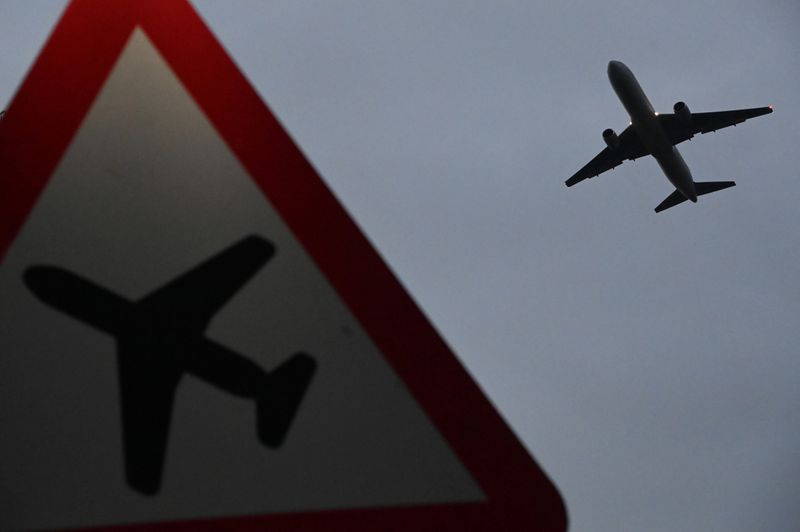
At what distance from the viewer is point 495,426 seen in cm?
156

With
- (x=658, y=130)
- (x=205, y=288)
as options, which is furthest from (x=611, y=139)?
(x=205, y=288)

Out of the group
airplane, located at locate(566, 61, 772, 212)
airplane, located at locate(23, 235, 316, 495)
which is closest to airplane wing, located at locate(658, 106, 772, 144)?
airplane, located at locate(566, 61, 772, 212)

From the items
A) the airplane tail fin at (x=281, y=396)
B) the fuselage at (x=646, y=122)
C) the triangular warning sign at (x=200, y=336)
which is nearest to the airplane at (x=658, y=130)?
the fuselage at (x=646, y=122)

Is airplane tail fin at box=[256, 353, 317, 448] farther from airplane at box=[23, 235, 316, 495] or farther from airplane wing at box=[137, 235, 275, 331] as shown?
airplane wing at box=[137, 235, 275, 331]

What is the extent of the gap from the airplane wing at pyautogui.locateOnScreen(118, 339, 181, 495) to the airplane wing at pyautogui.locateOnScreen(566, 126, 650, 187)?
35276 millimetres

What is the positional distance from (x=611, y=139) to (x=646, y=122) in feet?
10.3

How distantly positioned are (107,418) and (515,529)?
81 cm

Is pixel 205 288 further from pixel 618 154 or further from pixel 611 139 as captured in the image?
pixel 618 154

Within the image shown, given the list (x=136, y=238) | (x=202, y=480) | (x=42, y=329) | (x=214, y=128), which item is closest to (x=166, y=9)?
(x=214, y=128)

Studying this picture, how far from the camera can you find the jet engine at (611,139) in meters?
33.9

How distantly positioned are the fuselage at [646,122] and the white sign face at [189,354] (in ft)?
99.1

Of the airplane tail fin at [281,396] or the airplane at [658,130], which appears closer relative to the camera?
the airplane tail fin at [281,396]

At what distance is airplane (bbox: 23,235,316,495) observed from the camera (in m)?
1.52

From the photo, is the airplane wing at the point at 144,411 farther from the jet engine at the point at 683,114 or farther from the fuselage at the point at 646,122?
the jet engine at the point at 683,114
